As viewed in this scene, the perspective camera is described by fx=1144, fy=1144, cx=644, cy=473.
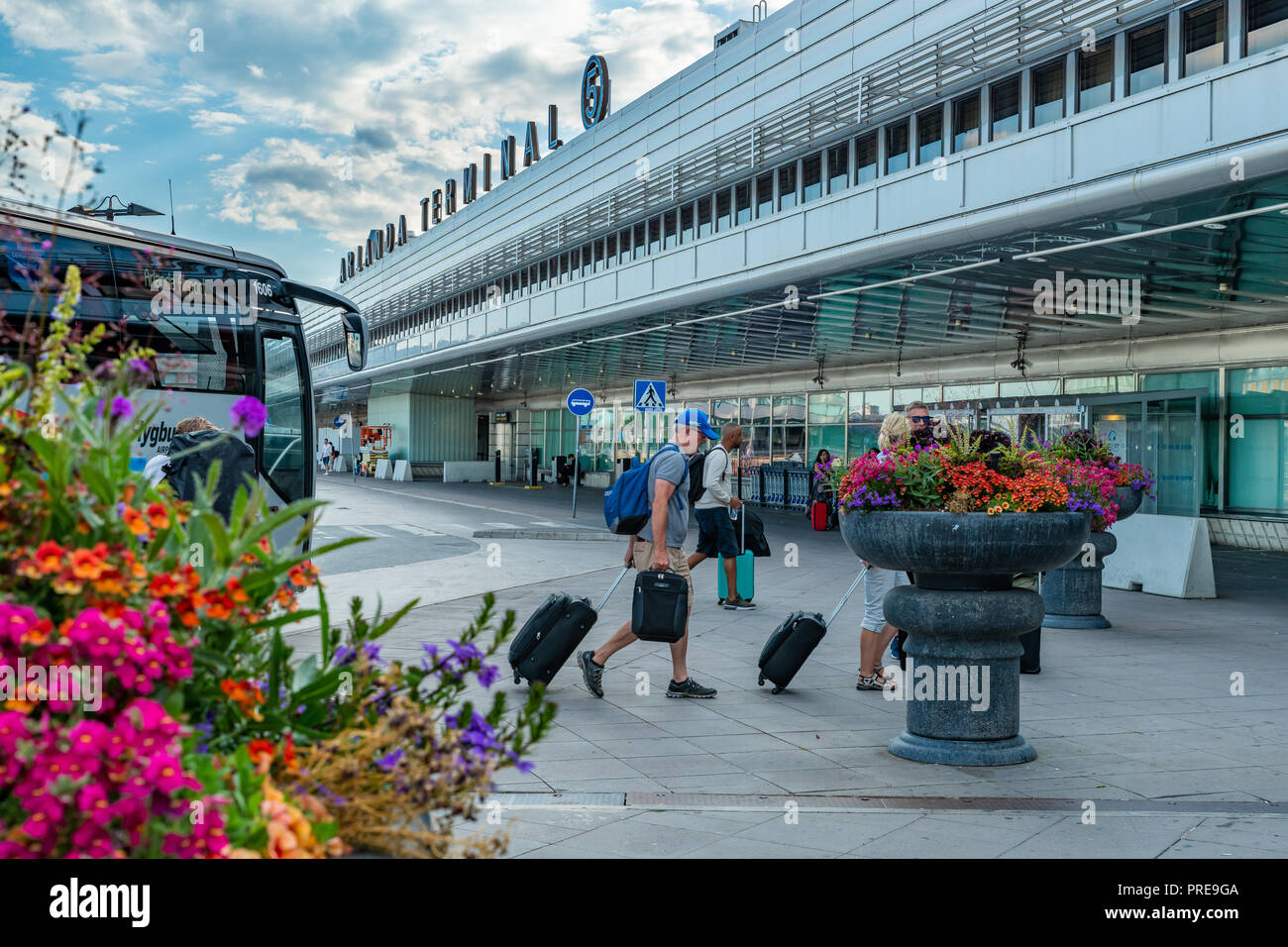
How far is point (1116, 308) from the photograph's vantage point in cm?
1956

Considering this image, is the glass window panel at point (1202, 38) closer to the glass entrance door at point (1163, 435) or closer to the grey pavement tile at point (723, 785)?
the glass entrance door at point (1163, 435)

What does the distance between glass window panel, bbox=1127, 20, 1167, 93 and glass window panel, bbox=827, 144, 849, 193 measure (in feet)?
20.9

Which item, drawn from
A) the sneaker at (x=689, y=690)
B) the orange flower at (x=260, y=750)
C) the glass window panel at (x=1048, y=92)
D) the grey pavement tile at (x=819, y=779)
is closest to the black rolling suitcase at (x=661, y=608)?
the sneaker at (x=689, y=690)

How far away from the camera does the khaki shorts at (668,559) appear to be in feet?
23.4

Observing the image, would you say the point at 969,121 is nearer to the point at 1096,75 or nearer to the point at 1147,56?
the point at 1096,75

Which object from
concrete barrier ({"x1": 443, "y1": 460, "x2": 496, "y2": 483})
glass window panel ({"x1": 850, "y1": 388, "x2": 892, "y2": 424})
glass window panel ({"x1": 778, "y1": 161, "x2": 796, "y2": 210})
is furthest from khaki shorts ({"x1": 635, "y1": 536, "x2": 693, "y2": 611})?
concrete barrier ({"x1": 443, "y1": 460, "x2": 496, "y2": 483})

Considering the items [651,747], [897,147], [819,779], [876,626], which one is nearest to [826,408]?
[897,147]

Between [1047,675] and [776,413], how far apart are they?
27.1 meters

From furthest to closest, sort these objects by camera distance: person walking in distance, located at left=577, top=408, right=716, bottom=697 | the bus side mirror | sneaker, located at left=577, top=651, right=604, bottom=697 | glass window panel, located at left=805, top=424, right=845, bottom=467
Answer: glass window panel, located at left=805, top=424, right=845, bottom=467 → the bus side mirror → sneaker, located at left=577, top=651, right=604, bottom=697 → person walking in distance, located at left=577, top=408, right=716, bottom=697

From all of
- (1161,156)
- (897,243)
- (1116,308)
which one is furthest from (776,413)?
(1161,156)

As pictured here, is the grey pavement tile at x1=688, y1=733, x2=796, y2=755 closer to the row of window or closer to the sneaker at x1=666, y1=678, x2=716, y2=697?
the sneaker at x1=666, y1=678, x2=716, y2=697

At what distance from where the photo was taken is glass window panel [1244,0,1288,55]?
41.4 feet
